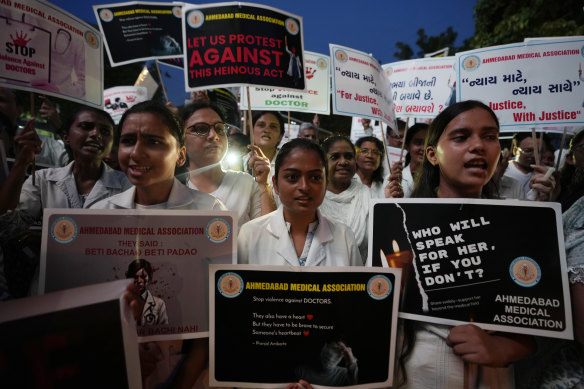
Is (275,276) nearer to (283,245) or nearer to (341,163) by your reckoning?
(283,245)

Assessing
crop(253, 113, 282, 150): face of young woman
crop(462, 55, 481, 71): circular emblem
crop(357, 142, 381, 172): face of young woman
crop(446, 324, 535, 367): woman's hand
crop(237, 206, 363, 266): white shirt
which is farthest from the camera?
crop(357, 142, 381, 172): face of young woman

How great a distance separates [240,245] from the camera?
1.85 metres

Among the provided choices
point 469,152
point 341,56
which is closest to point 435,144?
point 469,152

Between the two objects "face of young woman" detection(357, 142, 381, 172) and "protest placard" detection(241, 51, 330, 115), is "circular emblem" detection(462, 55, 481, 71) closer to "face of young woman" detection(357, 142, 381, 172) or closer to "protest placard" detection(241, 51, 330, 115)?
"face of young woman" detection(357, 142, 381, 172)

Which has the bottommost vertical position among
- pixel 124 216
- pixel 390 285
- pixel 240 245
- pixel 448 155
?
pixel 390 285

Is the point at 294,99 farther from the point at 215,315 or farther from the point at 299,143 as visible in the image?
the point at 215,315

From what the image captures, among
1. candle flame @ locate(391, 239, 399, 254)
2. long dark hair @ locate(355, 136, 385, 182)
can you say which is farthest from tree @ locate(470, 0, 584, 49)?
candle flame @ locate(391, 239, 399, 254)

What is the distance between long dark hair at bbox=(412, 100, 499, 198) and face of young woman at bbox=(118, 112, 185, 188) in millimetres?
1321

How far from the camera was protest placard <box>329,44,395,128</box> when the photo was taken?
11.3 feet

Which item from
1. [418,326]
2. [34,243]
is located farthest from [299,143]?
[34,243]

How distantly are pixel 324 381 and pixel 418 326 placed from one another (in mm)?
475

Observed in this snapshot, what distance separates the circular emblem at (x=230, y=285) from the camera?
150 centimetres

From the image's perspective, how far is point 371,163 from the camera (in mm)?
4062

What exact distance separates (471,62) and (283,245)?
2.23 meters
